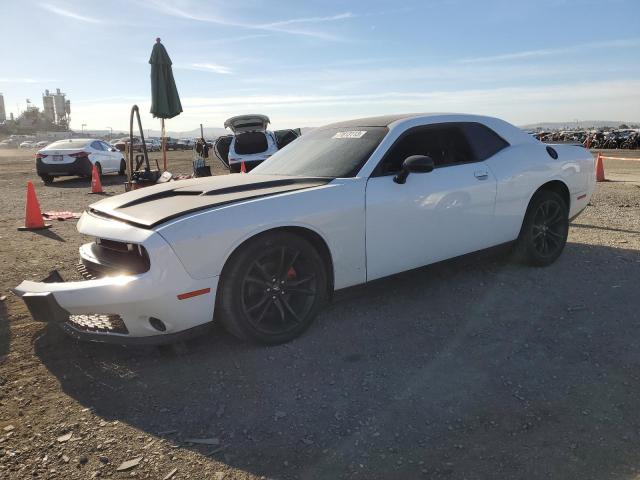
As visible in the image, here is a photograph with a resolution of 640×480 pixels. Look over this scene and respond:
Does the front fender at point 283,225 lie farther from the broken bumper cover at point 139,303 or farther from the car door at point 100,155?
the car door at point 100,155

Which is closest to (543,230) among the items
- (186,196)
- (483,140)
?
(483,140)

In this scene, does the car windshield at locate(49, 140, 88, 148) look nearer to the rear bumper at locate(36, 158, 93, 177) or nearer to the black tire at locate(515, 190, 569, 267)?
the rear bumper at locate(36, 158, 93, 177)

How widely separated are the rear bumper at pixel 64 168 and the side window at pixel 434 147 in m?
13.7

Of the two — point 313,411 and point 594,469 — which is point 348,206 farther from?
point 594,469

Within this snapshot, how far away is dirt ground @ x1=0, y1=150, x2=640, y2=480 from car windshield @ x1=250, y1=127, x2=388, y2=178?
3.10ft

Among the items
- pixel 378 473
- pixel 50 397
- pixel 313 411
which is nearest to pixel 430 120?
pixel 313 411

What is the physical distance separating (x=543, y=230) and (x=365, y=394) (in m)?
3.02

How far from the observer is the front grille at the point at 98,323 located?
3131 mm

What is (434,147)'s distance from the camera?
4367mm

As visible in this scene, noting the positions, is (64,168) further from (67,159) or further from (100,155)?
(100,155)

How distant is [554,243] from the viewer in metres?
5.12

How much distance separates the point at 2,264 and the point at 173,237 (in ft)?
12.3

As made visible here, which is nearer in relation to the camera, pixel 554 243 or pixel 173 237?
pixel 173 237

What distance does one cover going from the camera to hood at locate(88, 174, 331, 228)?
3.23 m
